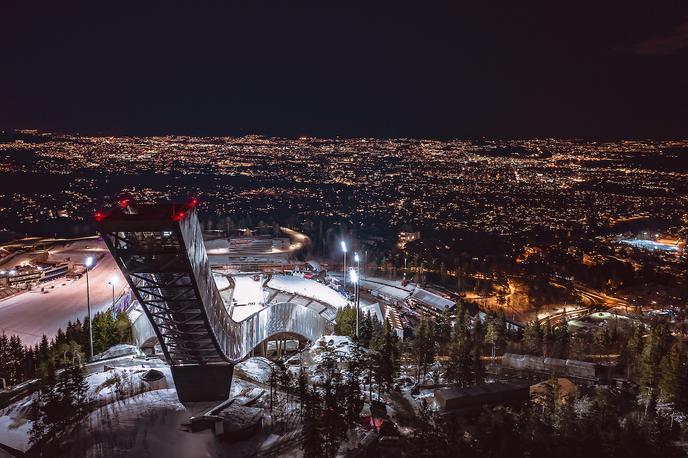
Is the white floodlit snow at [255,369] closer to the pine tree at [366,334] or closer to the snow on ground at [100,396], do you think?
the snow on ground at [100,396]

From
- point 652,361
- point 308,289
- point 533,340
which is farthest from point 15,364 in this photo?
point 652,361

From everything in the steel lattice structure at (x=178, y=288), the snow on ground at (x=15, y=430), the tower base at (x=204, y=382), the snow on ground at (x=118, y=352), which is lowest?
the snow on ground at (x=118, y=352)

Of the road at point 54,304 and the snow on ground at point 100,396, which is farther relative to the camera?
the road at point 54,304

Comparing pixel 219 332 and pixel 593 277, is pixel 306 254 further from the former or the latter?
pixel 219 332

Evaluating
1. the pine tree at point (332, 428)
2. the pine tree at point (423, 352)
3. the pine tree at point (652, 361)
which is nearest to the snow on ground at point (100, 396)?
the pine tree at point (332, 428)

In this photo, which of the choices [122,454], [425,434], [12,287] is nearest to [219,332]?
[122,454]

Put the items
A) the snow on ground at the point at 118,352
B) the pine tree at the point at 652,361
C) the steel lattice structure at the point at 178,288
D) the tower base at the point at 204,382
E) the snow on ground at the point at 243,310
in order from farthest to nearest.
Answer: the snow on ground at the point at 243,310, the snow on ground at the point at 118,352, the pine tree at the point at 652,361, the tower base at the point at 204,382, the steel lattice structure at the point at 178,288

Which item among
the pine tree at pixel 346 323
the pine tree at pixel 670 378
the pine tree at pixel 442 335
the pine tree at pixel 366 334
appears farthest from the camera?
the pine tree at pixel 346 323
